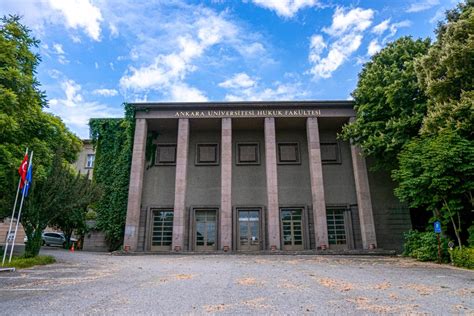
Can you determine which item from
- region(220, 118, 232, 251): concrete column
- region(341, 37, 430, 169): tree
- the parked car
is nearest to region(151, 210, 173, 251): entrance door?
region(220, 118, 232, 251): concrete column

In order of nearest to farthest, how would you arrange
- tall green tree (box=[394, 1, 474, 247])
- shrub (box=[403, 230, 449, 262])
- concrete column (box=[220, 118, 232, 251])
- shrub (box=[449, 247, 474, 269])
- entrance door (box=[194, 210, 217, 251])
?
shrub (box=[449, 247, 474, 269])
tall green tree (box=[394, 1, 474, 247])
shrub (box=[403, 230, 449, 262])
concrete column (box=[220, 118, 232, 251])
entrance door (box=[194, 210, 217, 251])

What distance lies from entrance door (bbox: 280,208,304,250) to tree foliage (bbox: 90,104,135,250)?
10694mm

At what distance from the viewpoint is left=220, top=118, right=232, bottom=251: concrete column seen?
1877 centimetres

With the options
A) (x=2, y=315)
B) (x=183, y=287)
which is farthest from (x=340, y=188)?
(x=2, y=315)

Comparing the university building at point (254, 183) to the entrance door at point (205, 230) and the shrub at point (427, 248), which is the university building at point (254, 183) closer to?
the entrance door at point (205, 230)

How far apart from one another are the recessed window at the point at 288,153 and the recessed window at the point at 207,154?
461 centimetres

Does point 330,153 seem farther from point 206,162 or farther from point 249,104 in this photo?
point 206,162

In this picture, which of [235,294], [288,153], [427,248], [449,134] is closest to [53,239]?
[288,153]

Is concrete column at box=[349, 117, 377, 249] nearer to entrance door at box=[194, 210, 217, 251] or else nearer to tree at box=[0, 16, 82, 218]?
entrance door at box=[194, 210, 217, 251]

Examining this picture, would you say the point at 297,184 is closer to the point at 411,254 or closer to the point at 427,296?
the point at 411,254

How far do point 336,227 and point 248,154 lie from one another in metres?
7.86

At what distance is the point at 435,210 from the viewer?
1342 cm

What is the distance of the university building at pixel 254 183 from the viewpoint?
19578mm

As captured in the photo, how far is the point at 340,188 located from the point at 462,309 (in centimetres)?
1694
